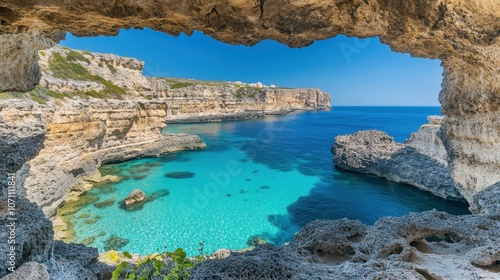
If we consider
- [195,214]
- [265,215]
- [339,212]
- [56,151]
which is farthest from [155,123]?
[339,212]

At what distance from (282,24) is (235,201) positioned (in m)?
16.6

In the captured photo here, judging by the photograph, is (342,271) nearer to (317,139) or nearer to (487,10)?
(487,10)

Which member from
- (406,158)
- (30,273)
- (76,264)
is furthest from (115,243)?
(406,158)

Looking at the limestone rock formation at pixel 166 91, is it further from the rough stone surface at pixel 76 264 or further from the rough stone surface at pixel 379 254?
the rough stone surface at pixel 379 254

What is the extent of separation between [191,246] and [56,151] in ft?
47.7

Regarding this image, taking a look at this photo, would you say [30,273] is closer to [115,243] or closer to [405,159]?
[115,243]

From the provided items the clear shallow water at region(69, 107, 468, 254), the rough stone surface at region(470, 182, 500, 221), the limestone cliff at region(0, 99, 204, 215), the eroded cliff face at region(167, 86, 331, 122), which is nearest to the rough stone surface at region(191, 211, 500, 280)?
the rough stone surface at region(470, 182, 500, 221)

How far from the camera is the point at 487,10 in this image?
15.4 feet

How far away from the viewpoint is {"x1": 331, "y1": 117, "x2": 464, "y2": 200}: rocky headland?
2064 cm

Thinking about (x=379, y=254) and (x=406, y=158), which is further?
(x=406, y=158)

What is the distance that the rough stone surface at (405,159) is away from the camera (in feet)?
67.8

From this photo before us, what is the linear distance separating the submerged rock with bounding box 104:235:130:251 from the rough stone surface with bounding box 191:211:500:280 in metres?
11.4

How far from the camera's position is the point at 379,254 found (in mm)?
4480

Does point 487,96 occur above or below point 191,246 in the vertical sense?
above
